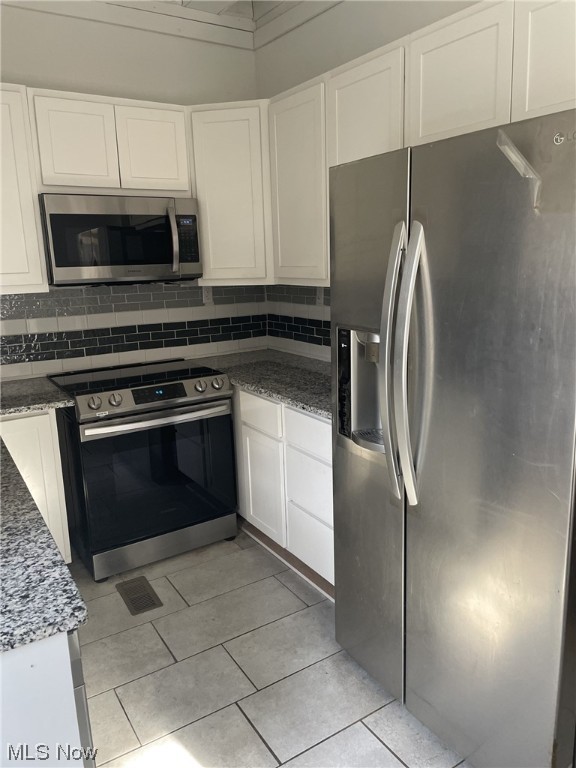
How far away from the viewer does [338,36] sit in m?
2.88

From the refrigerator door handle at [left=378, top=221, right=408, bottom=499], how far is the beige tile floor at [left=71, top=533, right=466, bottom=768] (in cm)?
83

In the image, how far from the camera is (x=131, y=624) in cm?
252

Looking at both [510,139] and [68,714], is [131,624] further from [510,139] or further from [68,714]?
[510,139]

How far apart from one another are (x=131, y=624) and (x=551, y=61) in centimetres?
260

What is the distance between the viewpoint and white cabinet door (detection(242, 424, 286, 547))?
2842 millimetres

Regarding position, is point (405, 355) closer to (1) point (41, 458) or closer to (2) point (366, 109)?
(2) point (366, 109)

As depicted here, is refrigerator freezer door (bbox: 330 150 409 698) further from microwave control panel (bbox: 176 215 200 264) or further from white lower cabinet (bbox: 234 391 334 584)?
microwave control panel (bbox: 176 215 200 264)

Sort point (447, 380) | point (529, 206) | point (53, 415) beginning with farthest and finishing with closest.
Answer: point (53, 415), point (447, 380), point (529, 206)

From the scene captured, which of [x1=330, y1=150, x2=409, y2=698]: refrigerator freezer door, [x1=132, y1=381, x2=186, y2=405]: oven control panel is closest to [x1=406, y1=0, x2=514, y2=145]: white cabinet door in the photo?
[x1=330, y1=150, x2=409, y2=698]: refrigerator freezer door

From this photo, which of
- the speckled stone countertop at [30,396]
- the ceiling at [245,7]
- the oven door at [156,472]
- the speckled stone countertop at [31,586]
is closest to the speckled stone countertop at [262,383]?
the speckled stone countertop at [30,396]

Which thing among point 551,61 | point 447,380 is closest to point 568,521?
point 447,380

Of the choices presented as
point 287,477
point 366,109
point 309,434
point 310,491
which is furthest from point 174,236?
point 310,491

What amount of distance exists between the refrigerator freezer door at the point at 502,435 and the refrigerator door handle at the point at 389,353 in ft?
0.28

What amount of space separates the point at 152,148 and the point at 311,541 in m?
2.08
